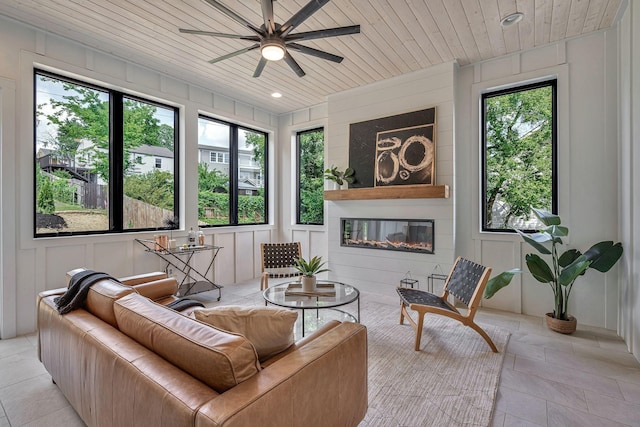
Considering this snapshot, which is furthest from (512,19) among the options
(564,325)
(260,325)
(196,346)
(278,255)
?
(278,255)

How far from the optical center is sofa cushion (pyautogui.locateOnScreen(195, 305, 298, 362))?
53.6 inches

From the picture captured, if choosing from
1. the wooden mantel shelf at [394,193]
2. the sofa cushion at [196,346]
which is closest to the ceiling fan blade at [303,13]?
the sofa cushion at [196,346]

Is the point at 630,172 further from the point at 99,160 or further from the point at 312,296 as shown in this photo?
the point at 99,160

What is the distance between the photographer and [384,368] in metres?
2.38

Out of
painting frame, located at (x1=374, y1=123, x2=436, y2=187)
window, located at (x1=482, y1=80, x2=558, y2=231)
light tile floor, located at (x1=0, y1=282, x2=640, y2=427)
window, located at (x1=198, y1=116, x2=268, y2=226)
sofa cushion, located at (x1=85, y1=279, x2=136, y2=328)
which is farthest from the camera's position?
window, located at (x1=198, y1=116, x2=268, y2=226)

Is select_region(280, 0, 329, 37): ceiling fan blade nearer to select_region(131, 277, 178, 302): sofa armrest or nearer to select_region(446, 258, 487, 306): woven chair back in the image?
select_region(131, 277, 178, 302): sofa armrest

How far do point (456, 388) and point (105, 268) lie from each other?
3.85 meters

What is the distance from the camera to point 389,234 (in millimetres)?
4309

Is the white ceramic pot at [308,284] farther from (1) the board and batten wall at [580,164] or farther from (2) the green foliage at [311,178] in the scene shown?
(2) the green foliage at [311,178]

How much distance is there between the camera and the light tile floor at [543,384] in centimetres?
184

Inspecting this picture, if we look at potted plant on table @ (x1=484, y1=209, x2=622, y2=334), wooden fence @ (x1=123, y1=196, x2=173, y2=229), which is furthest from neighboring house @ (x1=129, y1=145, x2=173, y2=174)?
potted plant on table @ (x1=484, y1=209, x2=622, y2=334)

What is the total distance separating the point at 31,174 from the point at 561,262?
5494mm

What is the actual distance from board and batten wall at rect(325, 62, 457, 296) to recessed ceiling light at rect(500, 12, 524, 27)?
80 cm

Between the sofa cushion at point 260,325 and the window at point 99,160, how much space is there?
302 centimetres
